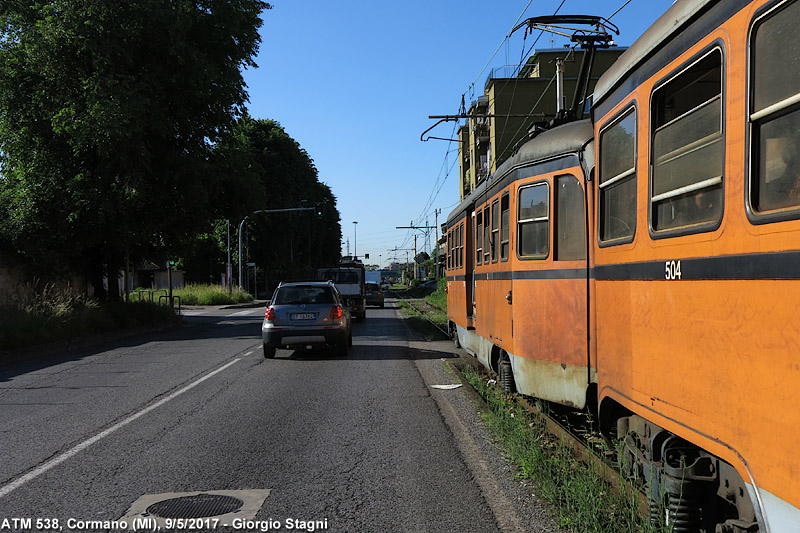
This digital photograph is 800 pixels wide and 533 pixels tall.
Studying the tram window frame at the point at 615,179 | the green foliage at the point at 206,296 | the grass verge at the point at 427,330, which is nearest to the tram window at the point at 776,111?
the tram window frame at the point at 615,179

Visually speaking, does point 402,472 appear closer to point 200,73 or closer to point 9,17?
point 200,73

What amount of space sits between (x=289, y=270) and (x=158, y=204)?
41.7 meters

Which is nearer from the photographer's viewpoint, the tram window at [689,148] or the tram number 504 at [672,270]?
the tram window at [689,148]

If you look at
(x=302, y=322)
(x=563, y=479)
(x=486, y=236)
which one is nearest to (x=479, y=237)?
(x=486, y=236)

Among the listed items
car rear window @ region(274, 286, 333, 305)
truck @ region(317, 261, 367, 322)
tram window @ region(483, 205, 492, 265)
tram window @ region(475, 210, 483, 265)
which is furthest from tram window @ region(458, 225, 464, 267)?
truck @ region(317, 261, 367, 322)

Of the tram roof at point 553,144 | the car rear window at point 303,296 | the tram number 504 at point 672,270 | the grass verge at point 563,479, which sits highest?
the tram roof at point 553,144

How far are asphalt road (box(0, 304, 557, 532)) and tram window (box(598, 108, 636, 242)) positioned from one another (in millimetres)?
2028

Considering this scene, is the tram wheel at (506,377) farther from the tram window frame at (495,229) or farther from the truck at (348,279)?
the truck at (348,279)

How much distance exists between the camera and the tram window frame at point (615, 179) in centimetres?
467

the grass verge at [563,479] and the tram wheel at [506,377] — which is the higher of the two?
the tram wheel at [506,377]

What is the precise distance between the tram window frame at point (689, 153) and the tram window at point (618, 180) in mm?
419

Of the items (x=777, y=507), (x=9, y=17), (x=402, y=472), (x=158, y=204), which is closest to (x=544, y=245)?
(x=402, y=472)

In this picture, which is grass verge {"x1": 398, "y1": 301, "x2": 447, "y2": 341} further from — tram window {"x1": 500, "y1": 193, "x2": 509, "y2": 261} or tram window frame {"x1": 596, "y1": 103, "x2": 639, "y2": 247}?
tram window frame {"x1": 596, "y1": 103, "x2": 639, "y2": 247}

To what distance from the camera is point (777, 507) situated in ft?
9.00
